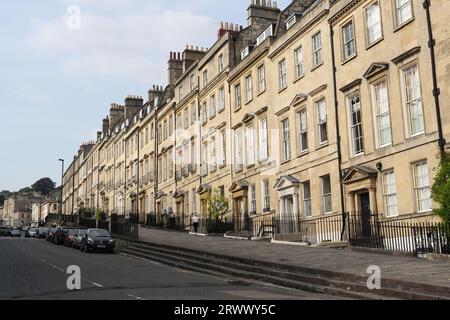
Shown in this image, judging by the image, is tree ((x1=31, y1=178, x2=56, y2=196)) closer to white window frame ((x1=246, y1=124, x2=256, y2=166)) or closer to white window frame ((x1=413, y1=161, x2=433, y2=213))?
white window frame ((x1=246, y1=124, x2=256, y2=166))

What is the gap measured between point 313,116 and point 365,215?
19.6 ft

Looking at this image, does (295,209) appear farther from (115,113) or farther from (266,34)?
(115,113)

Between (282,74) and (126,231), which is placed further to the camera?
(126,231)

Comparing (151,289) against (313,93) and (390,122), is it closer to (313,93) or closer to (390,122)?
(390,122)

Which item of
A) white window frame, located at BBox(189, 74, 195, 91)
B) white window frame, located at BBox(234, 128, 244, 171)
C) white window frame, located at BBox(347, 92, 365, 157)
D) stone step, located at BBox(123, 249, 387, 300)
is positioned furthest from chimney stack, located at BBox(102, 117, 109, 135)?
white window frame, located at BBox(347, 92, 365, 157)

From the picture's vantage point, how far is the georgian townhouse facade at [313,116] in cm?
1936

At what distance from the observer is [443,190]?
1633 cm

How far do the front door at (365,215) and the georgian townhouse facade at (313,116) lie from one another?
10 cm

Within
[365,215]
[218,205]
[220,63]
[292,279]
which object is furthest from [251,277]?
[220,63]

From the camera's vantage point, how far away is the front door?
21.8 m

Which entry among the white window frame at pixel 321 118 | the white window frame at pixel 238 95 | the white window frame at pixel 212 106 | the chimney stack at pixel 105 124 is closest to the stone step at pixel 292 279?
the white window frame at pixel 321 118

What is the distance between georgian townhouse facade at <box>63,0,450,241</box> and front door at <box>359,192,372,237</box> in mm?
100

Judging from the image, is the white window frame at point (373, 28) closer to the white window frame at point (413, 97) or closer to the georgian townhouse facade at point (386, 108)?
the georgian townhouse facade at point (386, 108)
